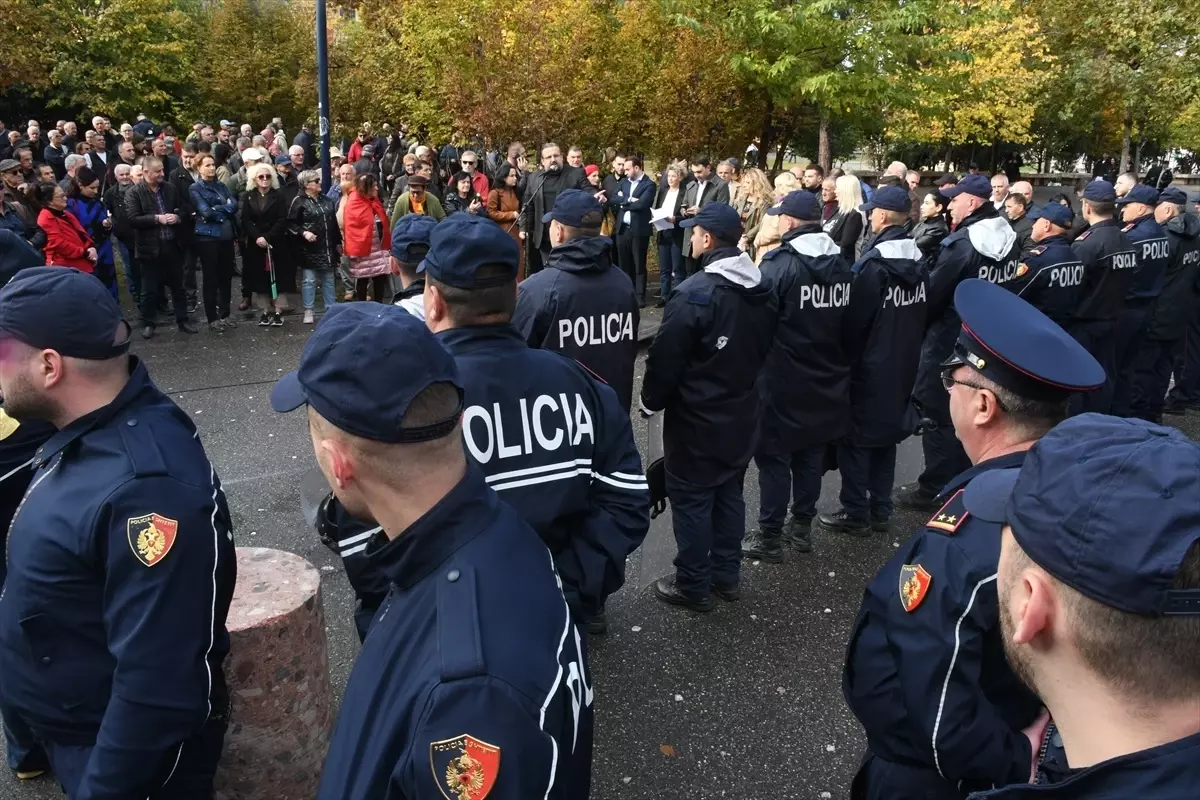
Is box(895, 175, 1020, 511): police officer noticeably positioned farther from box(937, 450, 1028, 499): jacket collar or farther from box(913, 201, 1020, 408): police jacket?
box(937, 450, 1028, 499): jacket collar

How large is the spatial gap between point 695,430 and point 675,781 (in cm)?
184

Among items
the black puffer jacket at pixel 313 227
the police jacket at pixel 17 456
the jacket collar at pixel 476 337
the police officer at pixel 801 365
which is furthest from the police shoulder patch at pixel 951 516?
the black puffer jacket at pixel 313 227

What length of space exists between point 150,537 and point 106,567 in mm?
139

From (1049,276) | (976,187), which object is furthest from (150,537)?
(976,187)

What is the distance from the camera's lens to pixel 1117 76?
23.0 meters

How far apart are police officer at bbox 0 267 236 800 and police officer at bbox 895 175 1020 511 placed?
5211mm

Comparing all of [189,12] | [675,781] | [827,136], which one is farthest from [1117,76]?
[189,12]

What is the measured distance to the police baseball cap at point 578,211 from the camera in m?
4.69

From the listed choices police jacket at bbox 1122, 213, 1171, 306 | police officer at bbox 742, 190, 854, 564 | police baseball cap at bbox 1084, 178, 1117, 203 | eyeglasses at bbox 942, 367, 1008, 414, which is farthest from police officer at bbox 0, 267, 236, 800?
police jacket at bbox 1122, 213, 1171, 306

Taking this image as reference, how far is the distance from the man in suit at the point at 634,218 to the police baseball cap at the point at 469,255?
978cm

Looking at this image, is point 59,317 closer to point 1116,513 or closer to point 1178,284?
point 1116,513

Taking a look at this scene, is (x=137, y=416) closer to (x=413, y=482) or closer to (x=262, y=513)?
(x=413, y=482)

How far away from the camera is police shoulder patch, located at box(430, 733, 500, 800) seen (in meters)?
1.39

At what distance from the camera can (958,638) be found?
2127mm
